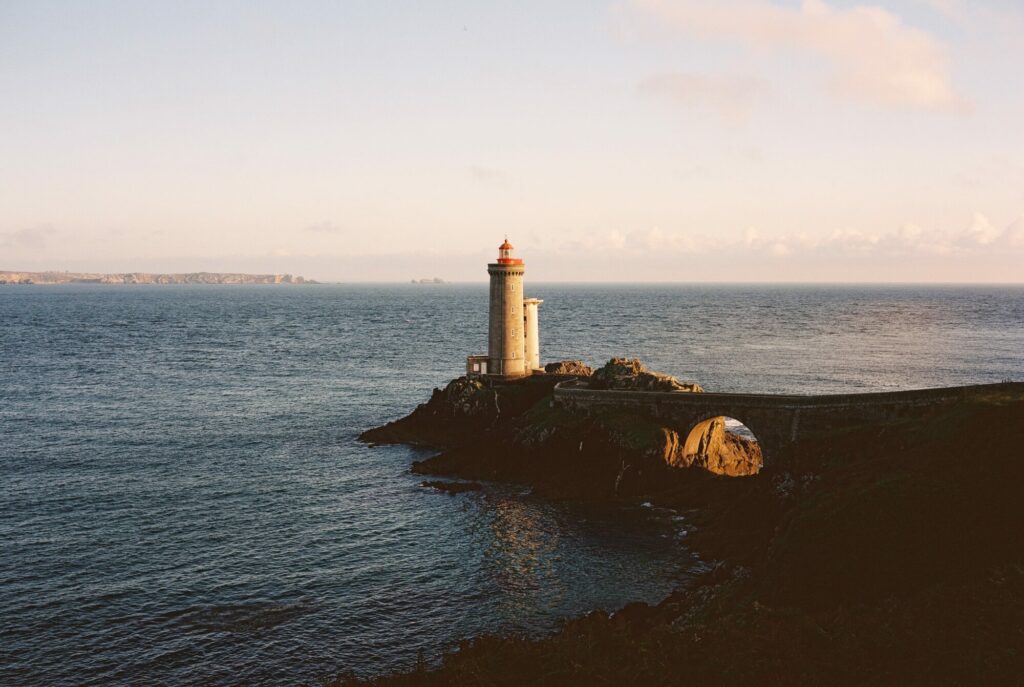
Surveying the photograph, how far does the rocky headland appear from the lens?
1014 inches

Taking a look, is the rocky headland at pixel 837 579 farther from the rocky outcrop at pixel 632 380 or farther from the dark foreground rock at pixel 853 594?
the rocky outcrop at pixel 632 380

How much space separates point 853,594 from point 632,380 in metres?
36.9

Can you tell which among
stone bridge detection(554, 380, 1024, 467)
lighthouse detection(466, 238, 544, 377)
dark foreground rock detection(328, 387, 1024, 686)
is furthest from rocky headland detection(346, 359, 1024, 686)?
lighthouse detection(466, 238, 544, 377)

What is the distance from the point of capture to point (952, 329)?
187375 millimetres

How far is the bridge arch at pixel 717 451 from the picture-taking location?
204 ft

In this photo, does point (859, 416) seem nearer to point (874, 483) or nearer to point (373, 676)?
point (874, 483)

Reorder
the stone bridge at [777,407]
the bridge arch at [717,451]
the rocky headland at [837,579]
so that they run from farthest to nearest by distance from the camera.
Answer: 1. the bridge arch at [717,451]
2. the stone bridge at [777,407]
3. the rocky headland at [837,579]

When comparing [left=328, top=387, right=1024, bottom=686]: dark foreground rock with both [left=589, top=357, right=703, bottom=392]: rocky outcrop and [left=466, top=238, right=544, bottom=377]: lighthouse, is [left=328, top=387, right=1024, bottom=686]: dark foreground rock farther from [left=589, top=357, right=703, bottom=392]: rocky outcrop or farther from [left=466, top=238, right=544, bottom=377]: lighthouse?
[left=466, top=238, right=544, bottom=377]: lighthouse

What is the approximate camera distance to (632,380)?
67.9 meters

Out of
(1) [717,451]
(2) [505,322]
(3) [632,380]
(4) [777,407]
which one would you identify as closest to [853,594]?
(4) [777,407]

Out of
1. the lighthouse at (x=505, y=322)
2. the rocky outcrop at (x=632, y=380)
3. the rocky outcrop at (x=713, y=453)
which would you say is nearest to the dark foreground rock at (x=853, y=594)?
the rocky outcrop at (x=713, y=453)

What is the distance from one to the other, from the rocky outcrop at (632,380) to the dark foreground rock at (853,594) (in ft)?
60.5

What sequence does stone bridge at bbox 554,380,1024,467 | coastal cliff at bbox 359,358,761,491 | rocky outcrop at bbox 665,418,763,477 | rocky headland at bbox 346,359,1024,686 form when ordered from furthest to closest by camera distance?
1. rocky outcrop at bbox 665,418,763,477
2. coastal cliff at bbox 359,358,761,491
3. stone bridge at bbox 554,380,1024,467
4. rocky headland at bbox 346,359,1024,686

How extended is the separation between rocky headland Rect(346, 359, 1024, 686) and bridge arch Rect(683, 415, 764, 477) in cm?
351
